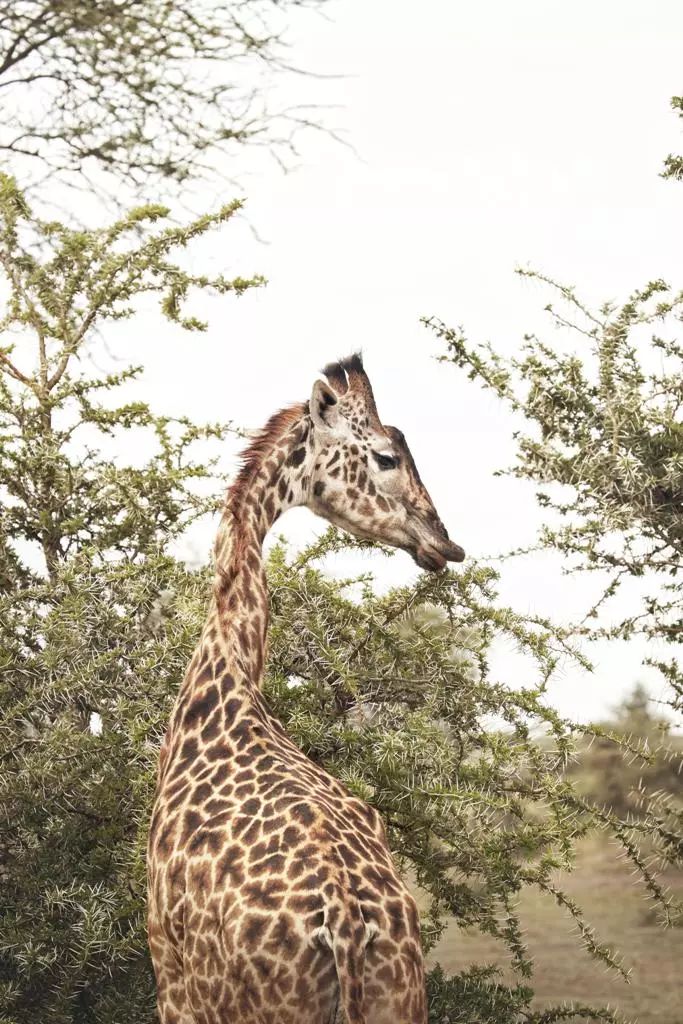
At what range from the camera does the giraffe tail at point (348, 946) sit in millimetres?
3285

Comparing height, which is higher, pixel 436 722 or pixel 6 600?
pixel 6 600

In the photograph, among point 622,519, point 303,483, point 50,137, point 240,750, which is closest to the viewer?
point 240,750

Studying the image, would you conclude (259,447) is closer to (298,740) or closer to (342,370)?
(342,370)

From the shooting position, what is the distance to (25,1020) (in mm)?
5754

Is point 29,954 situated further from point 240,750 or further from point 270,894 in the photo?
point 270,894

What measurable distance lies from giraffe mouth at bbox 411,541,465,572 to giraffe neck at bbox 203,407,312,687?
50 cm

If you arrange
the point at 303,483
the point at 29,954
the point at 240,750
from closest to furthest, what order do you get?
the point at 240,750
the point at 303,483
the point at 29,954

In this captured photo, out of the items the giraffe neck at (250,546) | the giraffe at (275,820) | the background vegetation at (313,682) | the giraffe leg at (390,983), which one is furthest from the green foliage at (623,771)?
the giraffe leg at (390,983)

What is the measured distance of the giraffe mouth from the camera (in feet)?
16.1

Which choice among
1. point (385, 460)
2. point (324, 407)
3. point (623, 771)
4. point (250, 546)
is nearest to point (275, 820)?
point (250, 546)

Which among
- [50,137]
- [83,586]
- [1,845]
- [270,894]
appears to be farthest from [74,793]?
[50,137]

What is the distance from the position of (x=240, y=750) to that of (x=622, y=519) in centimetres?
314

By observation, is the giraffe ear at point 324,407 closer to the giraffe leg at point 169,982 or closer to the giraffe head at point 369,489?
the giraffe head at point 369,489

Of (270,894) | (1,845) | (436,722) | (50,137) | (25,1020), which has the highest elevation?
(50,137)
